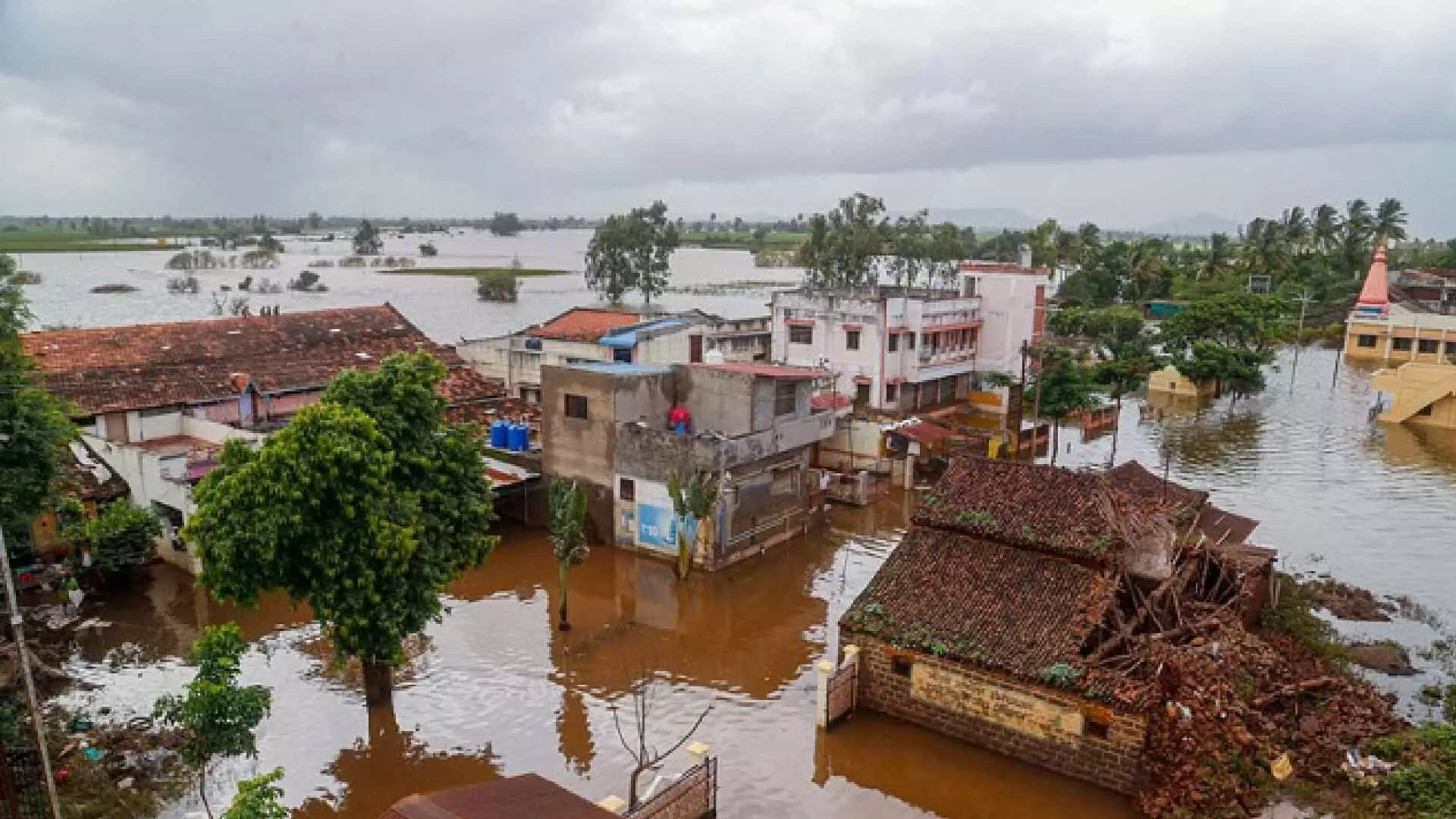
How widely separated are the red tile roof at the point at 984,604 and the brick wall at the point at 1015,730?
268mm

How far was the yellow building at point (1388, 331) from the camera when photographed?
5038 cm

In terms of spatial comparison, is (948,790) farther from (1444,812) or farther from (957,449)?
(957,449)

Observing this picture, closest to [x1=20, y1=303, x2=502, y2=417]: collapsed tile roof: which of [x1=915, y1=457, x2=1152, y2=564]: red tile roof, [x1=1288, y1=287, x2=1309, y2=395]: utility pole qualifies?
[x1=915, y1=457, x2=1152, y2=564]: red tile roof

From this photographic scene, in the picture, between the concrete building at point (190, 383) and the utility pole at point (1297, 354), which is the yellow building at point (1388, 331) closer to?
the utility pole at point (1297, 354)

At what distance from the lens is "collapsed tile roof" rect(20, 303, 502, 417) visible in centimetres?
2362

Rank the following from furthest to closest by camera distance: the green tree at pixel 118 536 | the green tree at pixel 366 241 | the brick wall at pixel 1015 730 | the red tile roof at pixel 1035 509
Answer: the green tree at pixel 366 241
the green tree at pixel 118 536
the red tile roof at pixel 1035 509
the brick wall at pixel 1015 730

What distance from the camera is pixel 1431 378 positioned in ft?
122

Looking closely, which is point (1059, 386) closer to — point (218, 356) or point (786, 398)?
point (786, 398)

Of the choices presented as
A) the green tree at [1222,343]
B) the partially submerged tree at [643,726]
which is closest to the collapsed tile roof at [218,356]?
the partially submerged tree at [643,726]

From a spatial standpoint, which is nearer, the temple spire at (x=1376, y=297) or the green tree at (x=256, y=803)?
the green tree at (x=256, y=803)

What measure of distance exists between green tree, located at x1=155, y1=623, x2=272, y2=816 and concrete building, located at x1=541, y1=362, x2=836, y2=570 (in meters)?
10.5

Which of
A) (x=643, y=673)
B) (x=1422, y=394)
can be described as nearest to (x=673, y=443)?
(x=643, y=673)

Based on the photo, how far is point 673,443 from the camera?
2081 cm

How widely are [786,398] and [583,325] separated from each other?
15.0 m
